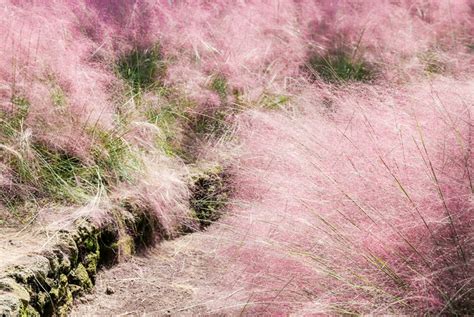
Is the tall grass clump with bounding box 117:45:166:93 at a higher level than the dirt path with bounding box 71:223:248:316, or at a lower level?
higher

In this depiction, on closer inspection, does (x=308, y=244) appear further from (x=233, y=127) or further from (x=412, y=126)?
(x=233, y=127)

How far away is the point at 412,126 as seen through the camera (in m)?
2.97

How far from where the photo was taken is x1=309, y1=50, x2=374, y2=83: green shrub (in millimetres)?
5344

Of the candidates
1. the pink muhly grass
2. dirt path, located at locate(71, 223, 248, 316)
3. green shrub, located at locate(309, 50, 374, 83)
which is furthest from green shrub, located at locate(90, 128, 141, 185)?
green shrub, located at locate(309, 50, 374, 83)

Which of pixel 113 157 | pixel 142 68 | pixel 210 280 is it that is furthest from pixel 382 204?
pixel 142 68

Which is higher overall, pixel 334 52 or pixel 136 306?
pixel 334 52

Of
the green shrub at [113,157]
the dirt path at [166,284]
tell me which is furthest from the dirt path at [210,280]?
the green shrub at [113,157]

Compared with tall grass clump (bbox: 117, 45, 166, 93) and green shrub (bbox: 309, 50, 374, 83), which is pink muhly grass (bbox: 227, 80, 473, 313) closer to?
tall grass clump (bbox: 117, 45, 166, 93)

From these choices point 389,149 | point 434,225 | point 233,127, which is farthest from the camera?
point 233,127

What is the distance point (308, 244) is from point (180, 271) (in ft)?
2.86

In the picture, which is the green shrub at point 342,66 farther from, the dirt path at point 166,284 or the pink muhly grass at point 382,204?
the dirt path at point 166,284

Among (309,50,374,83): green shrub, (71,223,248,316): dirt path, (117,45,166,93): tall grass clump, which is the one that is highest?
(117,45,166,93): tall grass clump

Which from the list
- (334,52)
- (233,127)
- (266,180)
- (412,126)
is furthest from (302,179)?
(334,52)

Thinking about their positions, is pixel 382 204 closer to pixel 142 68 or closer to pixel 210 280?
pixel 210 280
